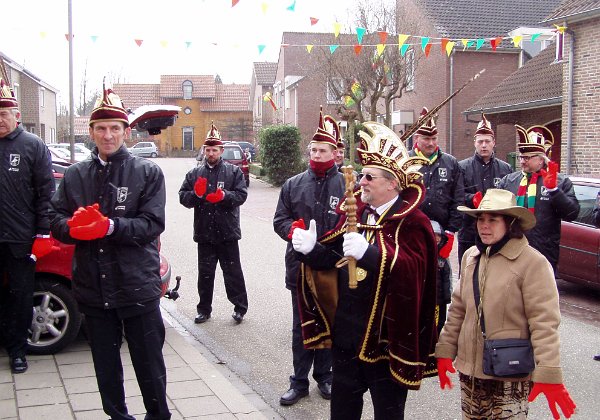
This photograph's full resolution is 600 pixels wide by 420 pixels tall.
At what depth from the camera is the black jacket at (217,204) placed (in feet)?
24.6

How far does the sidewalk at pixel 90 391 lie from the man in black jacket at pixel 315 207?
16.0 inches

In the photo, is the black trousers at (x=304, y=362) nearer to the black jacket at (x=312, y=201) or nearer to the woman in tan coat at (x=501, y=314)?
the black jacket at (x=312, y=201)

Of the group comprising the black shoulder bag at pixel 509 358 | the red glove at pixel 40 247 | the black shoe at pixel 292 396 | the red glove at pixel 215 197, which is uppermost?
the red glove at pixel 215 197

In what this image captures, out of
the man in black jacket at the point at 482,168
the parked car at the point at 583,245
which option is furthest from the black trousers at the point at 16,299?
the parked car at the point at 583,245

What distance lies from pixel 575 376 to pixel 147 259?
13.1 feet

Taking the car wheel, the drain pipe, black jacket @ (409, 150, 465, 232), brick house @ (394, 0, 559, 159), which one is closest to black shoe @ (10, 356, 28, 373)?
the car wheel

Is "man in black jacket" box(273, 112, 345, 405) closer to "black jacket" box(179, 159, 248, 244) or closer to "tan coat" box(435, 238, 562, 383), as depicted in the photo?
"tan coat" box(435, 238, 562, 383)

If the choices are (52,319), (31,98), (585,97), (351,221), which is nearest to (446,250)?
(351,221)

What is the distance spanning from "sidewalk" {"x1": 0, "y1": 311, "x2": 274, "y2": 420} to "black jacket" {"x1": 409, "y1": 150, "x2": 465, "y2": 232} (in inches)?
101

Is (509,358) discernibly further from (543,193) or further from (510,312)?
(543,193)

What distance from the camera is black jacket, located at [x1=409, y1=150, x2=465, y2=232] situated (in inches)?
262

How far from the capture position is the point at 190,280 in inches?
397

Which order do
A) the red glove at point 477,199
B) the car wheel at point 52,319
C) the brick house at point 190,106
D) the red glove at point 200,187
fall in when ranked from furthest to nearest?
the brick house at point 190,106
the red glove at point 200,187
the red glove at point 477,199
the car wheel at point 52,319

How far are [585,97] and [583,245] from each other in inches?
366
